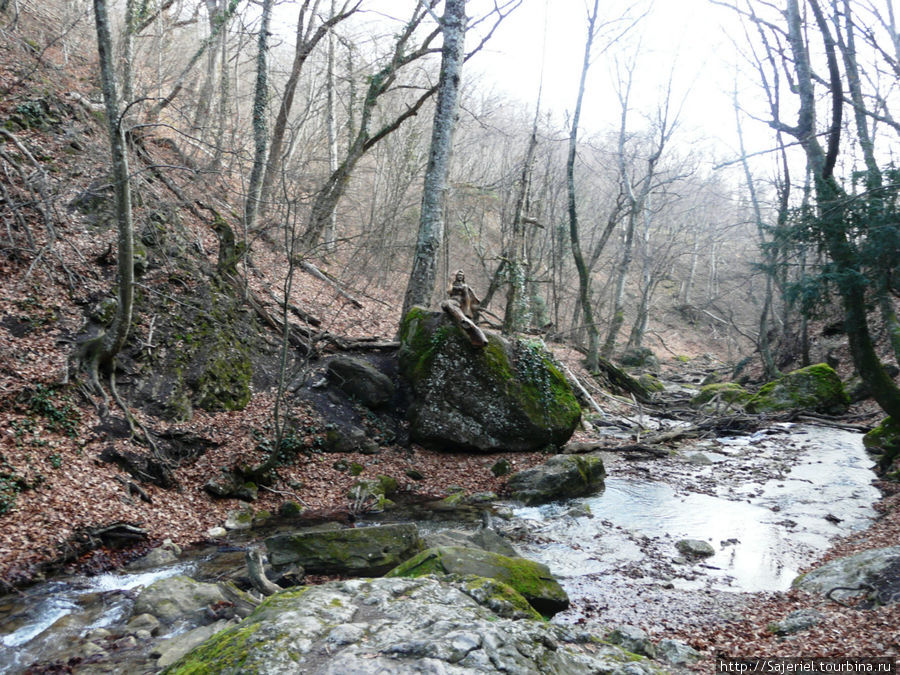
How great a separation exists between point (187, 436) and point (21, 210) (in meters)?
4.59

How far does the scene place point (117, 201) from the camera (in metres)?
6.93

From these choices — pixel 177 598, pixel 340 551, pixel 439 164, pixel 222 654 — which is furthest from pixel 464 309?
pixel 222 654

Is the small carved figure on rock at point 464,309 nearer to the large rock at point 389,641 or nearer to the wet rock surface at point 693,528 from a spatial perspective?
the wet rock surface at point 693,528

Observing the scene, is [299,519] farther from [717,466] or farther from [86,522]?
[717,466]

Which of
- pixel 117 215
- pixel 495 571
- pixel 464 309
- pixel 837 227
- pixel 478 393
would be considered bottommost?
pixel 495 571

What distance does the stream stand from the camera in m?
4.97

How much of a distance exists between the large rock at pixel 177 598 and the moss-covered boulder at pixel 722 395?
1560cm

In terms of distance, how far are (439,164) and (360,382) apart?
511 cm

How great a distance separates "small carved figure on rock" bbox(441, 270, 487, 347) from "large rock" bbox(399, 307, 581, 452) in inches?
7.0

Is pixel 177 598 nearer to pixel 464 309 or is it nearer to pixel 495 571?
pixel 495 571

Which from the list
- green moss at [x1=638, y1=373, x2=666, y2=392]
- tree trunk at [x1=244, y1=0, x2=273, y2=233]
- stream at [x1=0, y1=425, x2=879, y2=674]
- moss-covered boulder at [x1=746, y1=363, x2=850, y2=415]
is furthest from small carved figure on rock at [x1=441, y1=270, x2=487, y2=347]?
green moss at [x1=638, y1=373, x2=666, y2=392]

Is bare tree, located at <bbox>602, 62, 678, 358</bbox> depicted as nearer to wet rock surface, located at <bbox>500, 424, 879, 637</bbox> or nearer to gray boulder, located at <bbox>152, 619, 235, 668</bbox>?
wet rock surface, located at <bbox>500, 424, 879, 637</bbox>

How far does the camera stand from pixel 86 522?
6062mm

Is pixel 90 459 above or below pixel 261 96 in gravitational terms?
below
